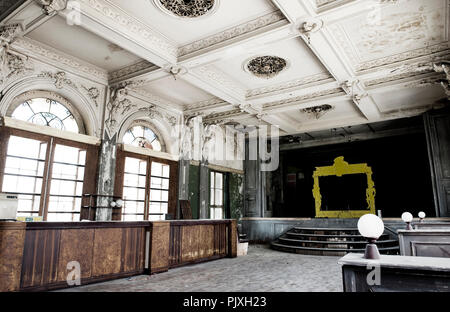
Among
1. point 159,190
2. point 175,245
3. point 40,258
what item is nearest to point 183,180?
point 159,190

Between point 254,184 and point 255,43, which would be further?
point 254,184

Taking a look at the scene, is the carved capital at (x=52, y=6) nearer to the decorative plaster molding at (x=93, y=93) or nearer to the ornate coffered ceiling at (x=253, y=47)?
the ornate coffered ceiling at (x=253, y=47)

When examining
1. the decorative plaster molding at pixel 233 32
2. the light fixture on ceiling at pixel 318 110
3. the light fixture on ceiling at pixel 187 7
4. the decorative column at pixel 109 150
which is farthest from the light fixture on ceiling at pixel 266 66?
the decorative column at pixel 109 150

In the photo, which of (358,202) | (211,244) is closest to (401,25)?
(211,244)

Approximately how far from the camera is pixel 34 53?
5887 mm

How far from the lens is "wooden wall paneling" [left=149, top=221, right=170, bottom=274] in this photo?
5.11m

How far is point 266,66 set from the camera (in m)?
6.91

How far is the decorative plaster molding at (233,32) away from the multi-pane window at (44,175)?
3220 mm

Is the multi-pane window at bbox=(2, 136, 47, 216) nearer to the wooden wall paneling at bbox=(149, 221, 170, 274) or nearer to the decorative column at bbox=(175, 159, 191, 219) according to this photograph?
the wooden wall paneling at bbox=(149, 221, 170, 274)

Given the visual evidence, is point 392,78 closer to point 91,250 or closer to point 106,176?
point 106,176

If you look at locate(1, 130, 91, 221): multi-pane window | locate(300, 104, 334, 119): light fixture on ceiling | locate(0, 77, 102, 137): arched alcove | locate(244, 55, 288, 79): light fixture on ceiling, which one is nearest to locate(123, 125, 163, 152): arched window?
locate(0, 77, 102, 137): arched alcove

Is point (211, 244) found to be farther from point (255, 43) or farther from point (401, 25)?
point (401, 25)
